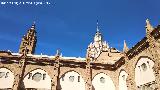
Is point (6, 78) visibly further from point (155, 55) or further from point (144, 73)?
point (155, 55)

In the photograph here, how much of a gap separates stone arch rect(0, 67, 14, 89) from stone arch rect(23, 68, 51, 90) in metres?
2.00

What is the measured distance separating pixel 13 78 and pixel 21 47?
29.6 meters

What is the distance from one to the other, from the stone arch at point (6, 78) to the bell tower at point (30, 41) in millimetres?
27949

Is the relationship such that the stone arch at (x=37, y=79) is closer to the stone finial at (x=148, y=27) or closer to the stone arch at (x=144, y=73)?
the stone arch at (x=144, y=73)

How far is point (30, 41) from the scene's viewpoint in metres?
61.3

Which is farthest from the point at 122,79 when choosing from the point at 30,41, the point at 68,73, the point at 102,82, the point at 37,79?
the point at 30,41

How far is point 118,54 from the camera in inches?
1891

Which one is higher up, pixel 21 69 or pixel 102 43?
pixel 102 43

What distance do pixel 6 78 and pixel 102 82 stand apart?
47.9 feet

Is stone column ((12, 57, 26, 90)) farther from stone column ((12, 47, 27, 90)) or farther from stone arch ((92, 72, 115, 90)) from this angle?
stone arch ((92, 72, 115, 90))

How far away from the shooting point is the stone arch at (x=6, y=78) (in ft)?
101

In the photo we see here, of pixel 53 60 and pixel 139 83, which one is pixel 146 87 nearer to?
pixel 139 83

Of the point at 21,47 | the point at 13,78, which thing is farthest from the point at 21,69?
the point at 21,47

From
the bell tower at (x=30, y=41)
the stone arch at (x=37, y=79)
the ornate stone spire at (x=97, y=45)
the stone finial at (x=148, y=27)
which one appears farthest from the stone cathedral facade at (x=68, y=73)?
the ornate stone spire at (x=97, y=45)
